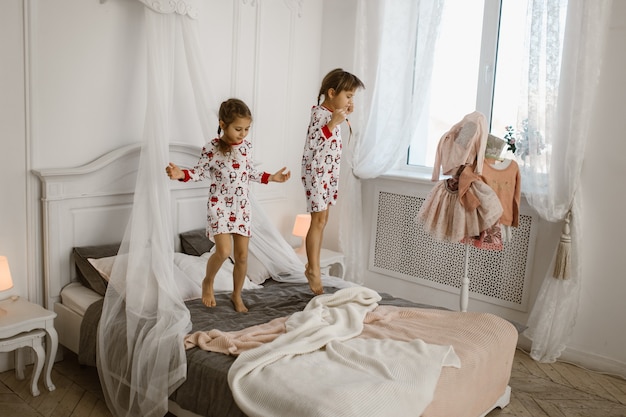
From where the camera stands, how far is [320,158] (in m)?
3.09

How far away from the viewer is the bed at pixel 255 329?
2.17 m

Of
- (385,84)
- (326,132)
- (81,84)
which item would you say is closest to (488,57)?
(385,84)

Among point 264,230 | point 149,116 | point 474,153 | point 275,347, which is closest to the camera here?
point 275,347

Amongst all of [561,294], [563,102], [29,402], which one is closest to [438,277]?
[561,294]

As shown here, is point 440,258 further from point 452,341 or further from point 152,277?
point 152,277

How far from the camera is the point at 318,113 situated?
308 cm

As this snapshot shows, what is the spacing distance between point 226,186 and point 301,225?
4.21 ft

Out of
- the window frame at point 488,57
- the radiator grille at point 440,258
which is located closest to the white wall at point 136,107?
the radiator grille at point 440,258

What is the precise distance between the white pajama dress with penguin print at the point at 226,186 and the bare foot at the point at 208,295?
26 cm

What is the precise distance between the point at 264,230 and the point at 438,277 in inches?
53.6

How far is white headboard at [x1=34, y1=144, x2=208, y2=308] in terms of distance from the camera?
10.1 feet

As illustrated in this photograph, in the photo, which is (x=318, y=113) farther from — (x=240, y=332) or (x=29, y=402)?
(x=29, y=402)

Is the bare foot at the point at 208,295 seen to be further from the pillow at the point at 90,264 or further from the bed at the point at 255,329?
the pillow at the point at 90,264

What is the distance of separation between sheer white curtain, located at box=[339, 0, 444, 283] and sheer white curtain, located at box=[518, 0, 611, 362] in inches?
31.1
